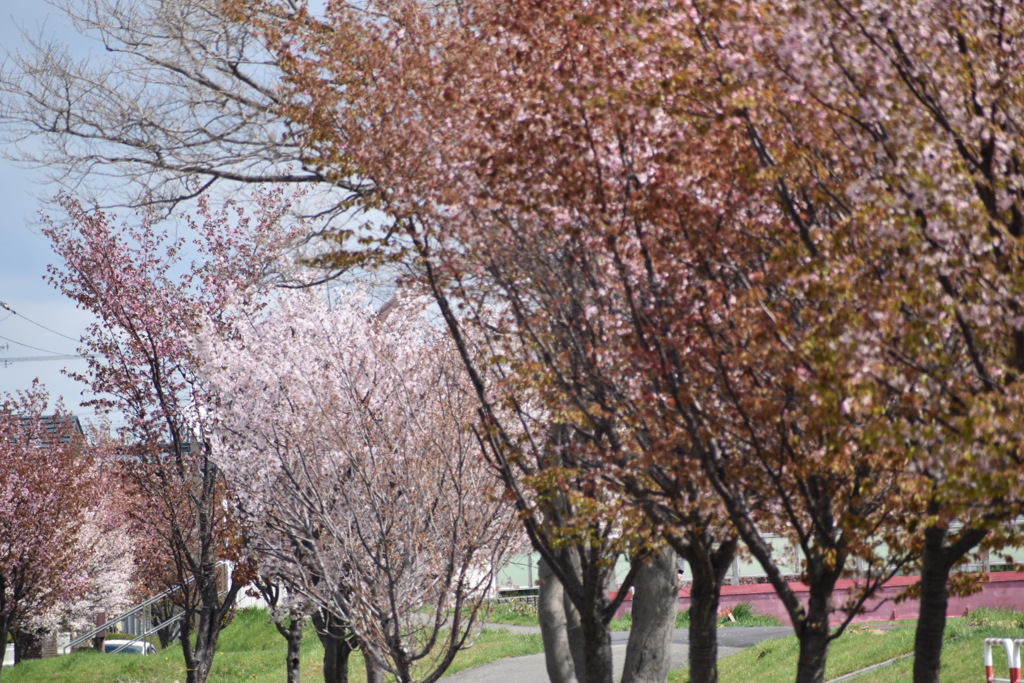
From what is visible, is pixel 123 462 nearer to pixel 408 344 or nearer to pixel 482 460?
pixel 408 344

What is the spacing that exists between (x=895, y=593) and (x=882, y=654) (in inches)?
194

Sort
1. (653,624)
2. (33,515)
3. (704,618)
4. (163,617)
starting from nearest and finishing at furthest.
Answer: (704,618)
(653,624)
(33,515)
(163,617)

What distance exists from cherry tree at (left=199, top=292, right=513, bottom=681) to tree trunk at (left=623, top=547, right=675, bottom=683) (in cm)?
148

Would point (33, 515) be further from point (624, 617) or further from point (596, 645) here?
point (596, 645)

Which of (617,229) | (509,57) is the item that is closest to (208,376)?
(509,57)

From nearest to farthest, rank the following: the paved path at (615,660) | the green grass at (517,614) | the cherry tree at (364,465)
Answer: the cherry tree at (364,465)
the paved path at (615,660)
the green grass at (517,614)

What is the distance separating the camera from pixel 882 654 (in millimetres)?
13555

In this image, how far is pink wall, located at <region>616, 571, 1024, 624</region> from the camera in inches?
689

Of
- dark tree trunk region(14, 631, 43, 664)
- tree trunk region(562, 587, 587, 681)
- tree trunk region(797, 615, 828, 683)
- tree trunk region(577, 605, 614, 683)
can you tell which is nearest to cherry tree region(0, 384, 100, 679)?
dark tree trunk region(14, 631, 43, 664)

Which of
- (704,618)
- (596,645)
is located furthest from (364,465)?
(704,618)

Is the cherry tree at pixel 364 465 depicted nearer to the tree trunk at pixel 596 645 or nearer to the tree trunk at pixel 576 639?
the tree trunk at pixel 576 639

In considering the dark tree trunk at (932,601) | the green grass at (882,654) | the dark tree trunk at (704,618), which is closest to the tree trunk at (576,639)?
the green grass at (882,654)

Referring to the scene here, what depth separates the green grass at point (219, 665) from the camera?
2181 centimetres

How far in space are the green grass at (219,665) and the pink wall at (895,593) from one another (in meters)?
3.51
